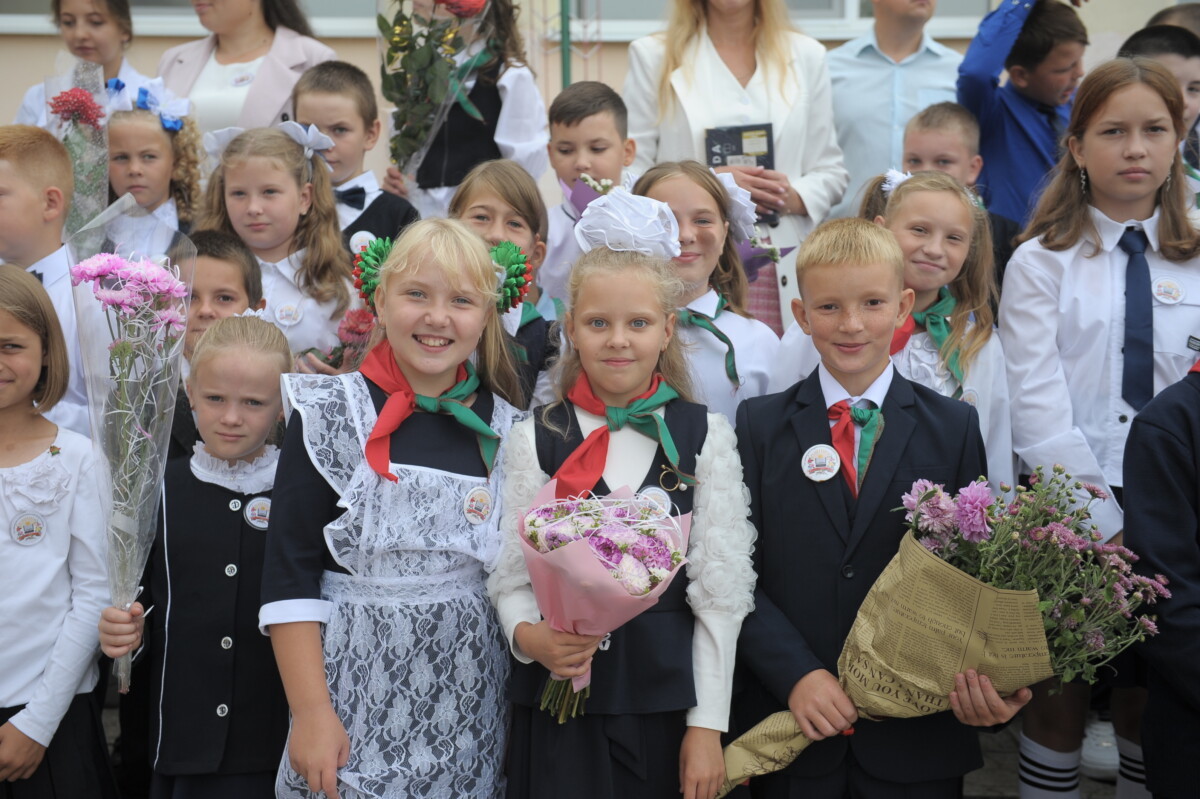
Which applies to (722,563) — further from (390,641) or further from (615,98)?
(615,98)

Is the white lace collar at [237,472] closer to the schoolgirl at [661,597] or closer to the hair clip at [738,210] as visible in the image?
the schoolgirl at [661,597]

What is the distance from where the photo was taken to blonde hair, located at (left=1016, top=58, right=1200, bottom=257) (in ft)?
12.4

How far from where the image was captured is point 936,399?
321cm

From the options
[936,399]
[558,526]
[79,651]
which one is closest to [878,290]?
[936,399]

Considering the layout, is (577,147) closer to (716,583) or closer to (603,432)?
(603,432)

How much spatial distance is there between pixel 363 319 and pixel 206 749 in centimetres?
137

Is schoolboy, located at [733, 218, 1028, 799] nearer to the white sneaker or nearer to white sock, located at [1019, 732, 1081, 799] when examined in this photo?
white sock, located at [1019, 732, 1081, 799]

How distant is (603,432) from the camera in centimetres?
304

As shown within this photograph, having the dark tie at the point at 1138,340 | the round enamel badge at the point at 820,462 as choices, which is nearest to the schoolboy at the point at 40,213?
the round enamel badge at the point at 820,462

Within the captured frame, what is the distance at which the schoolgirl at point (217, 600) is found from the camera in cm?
321

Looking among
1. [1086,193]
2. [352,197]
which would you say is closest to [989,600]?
[1086,193]

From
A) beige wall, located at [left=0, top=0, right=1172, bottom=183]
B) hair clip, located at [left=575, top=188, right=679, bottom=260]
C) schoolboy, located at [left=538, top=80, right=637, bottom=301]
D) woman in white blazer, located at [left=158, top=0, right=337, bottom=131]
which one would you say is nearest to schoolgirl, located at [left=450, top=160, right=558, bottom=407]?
schoolboy, located at [left=538, top=80, right=637, bottom=301]

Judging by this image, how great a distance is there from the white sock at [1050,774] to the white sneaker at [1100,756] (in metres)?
0.77

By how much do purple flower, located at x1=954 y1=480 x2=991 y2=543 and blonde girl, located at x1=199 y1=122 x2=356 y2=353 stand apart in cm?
245
